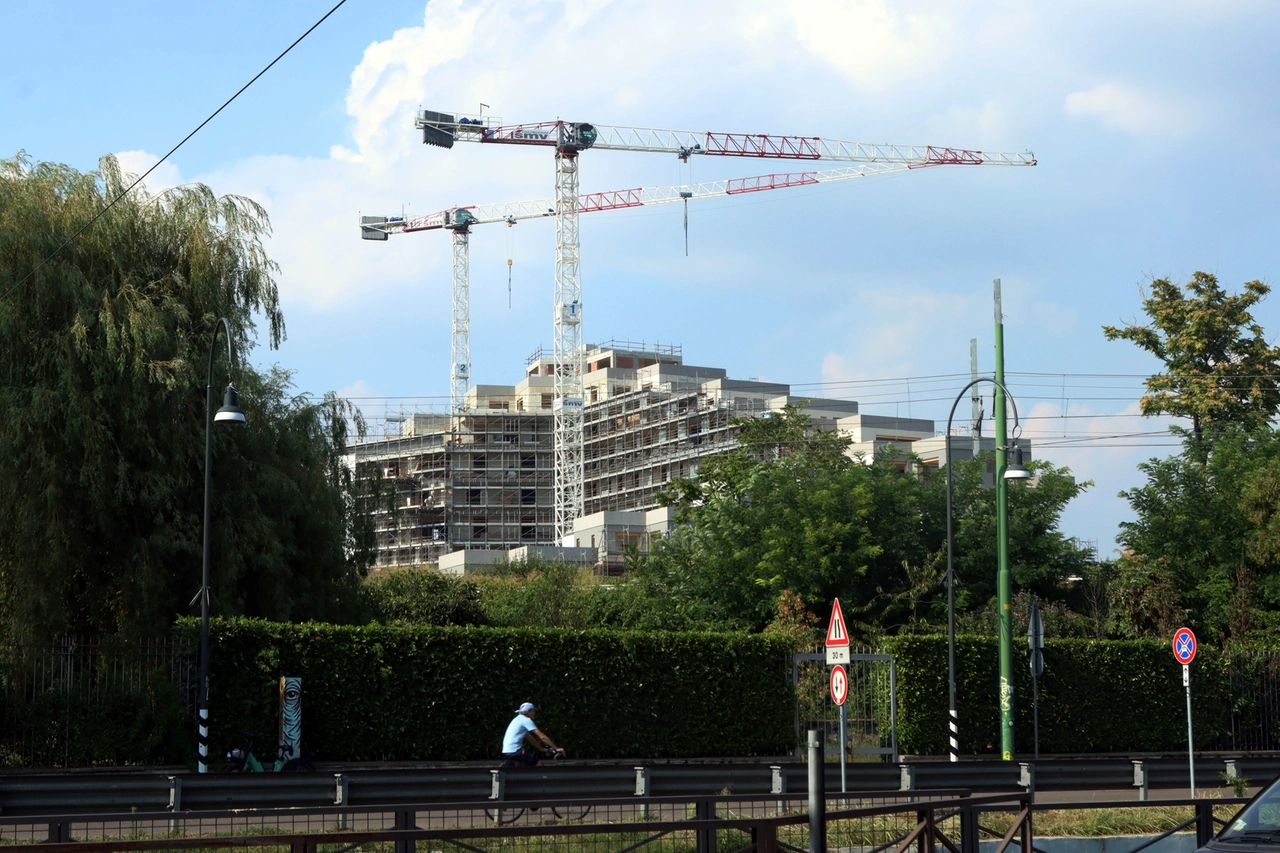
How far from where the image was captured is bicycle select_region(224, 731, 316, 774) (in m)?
22.9

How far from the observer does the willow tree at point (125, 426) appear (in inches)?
1005

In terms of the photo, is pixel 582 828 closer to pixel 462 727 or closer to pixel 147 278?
pixel 462 727

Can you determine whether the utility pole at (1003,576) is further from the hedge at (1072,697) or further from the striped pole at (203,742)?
the striped pole at (203,742)

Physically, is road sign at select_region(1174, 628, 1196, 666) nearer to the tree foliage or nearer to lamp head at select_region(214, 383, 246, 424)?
the tree foliage

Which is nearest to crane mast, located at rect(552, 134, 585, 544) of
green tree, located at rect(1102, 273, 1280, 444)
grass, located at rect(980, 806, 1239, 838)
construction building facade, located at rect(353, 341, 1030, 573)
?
construction building facade, located at rect(353, 341, 1030, 573)

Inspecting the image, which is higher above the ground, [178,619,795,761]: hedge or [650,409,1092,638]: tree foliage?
[650,409,1092,638]: tree foliage

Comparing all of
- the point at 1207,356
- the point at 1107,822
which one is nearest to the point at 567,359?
the point at 1207,356

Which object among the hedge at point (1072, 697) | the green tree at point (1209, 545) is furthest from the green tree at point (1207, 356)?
the hedge at point (1072, 697)

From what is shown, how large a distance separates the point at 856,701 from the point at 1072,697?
6205 mm

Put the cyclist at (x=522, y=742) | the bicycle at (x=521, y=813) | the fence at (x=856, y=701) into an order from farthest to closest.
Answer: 1. the fence at (x=856, y=701)
2. the cyclist at (x=522, y=742)
3. the bicycle at (x=521, y=813)

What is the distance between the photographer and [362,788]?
1794cm

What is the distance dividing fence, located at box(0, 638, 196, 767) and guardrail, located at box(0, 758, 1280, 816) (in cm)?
97

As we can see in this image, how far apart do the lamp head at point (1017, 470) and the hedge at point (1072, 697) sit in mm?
4643

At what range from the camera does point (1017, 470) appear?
27.2 m
